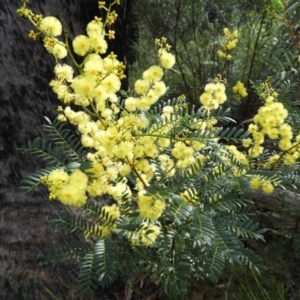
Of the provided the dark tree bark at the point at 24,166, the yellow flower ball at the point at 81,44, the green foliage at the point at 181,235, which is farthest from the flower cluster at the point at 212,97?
the dark tree bark at the point at 24,166

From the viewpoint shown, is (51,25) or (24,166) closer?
(51,25)

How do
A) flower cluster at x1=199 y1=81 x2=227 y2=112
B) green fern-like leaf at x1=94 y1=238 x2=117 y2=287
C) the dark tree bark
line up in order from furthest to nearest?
1. the dark tree bark
2. flower cluster at x1=199 y1=81 x2=227 y2=112
3. green fern-like leaf at x1=94 y1=238 x2=117 y2=287

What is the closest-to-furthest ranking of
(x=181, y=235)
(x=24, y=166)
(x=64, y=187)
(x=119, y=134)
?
(x=64, y=187), (x=119, y=134), (x=181, y=235), (x=24, y=166)

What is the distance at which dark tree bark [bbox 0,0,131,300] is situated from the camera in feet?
5.05

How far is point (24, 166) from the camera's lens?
162 cm

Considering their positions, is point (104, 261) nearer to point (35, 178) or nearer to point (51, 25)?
point (35, 178)

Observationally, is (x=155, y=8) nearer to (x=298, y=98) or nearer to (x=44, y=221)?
(x=298, y=98)

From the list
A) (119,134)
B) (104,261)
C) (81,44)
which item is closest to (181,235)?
(104,261)

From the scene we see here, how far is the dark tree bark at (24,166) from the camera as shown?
1538 millimetres

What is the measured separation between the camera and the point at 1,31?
154 centimetres

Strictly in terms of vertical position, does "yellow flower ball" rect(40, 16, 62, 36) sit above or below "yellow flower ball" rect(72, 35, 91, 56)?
above

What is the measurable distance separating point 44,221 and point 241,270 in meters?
0.83

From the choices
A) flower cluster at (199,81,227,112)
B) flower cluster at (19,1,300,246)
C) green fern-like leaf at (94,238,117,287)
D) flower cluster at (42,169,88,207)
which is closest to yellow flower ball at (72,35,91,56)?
flower cluster at (19,1,300,246)

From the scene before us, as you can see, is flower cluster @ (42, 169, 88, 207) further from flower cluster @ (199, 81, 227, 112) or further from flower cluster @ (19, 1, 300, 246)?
flower cluster @ (199, 81, 227, 112)
